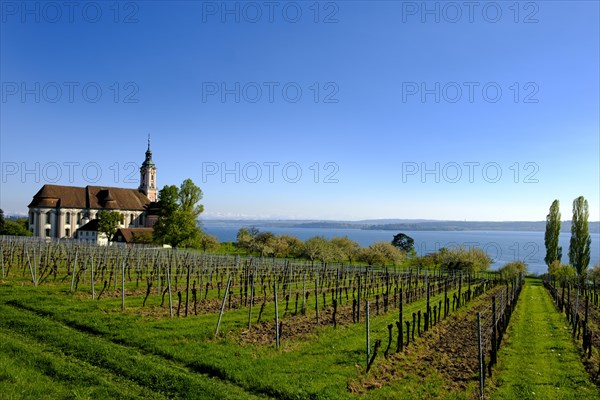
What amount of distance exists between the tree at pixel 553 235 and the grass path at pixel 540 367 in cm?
4540

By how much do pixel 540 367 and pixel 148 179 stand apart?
319 feet

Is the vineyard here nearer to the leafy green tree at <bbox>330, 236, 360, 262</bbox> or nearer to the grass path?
the grass path

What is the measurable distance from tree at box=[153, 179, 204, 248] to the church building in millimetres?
19416

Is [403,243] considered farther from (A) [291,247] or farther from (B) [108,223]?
(B) [108,223]

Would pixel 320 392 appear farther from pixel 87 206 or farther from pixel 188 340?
pixel 87 206

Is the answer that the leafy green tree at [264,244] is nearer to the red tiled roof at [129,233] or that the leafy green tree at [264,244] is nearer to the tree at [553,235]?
the red tiled roof at [129,233]

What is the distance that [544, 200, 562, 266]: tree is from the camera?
184 feet

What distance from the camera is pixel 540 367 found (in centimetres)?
1091

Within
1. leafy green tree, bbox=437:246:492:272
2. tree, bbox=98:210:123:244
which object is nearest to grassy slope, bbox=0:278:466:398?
leafy green tree, bbox=437:246:492:272

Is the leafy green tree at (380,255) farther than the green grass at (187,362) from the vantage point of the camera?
Yes

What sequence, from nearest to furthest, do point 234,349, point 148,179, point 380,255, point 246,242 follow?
point 234,349, point 380,255, point 246,242, point 148,179

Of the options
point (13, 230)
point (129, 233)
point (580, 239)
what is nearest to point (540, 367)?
point (580, 239)

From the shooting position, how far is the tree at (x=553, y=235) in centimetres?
5612

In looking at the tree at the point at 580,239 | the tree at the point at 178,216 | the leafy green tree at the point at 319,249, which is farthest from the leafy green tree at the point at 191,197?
the tree at the point at 580,239
